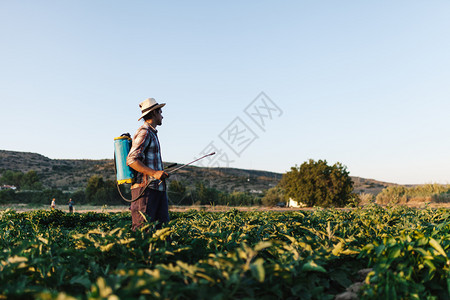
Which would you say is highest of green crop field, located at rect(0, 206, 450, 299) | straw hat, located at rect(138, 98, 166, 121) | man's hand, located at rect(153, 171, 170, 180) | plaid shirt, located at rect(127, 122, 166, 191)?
straw hat, located at rect(138, 98, 166, 121)

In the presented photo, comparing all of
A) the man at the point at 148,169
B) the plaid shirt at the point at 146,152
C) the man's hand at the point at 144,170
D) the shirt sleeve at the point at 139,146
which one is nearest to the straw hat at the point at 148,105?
the man at the point at 148,169

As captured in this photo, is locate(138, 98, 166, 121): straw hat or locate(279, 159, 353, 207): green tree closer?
locate(138, 98, 166, 121): straw hat

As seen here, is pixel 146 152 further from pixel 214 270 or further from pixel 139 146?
pixel 214 270

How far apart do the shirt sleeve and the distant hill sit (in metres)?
55.6

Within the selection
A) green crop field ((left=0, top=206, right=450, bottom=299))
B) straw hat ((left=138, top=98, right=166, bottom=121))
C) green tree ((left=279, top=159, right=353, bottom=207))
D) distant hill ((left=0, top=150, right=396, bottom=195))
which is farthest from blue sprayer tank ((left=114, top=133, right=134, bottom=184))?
distant hill ((left=0, top=150, right=396, bottom=195))

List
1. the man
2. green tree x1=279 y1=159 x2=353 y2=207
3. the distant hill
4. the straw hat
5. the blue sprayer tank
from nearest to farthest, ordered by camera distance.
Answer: the man, the blue sprayer tank, the straw hat, green tree x1=279 y1=159 x2=353 y2=207, the distant hill

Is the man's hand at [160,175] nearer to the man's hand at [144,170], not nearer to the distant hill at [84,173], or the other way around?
the man's hand at [144,170]

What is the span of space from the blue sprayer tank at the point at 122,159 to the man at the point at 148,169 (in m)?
0.12

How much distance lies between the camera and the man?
14.1 feet

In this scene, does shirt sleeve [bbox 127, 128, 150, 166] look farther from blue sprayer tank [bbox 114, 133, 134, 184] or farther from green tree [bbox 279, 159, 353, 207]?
green tree [bbox 279, 159, 353, 207]

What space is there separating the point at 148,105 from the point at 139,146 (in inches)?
27.1

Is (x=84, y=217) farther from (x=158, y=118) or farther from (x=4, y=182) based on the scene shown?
(x=4, y=182)

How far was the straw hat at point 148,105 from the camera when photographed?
4.72 meters

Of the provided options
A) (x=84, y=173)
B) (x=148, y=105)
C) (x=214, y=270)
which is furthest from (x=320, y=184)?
(x=84, y=173)
